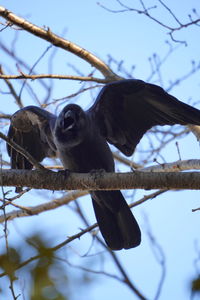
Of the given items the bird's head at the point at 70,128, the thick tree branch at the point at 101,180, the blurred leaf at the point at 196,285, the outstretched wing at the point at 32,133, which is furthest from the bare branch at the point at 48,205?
the blurred leaf at the point at 196,285

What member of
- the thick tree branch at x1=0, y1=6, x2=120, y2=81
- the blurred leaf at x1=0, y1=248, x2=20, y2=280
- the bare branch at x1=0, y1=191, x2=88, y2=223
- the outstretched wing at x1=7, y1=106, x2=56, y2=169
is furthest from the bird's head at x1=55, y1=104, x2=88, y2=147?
the blurred leaf at x1=0, y1=248, x2=20, y2=280

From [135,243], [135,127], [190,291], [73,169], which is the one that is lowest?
[190,291]

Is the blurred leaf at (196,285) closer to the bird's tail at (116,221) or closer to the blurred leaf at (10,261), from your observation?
the blurred leaf at (10,261)

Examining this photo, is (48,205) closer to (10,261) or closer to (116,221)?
(116,221)

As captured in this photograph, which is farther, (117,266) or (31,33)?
(31,33)

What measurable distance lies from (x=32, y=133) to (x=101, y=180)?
5.30 feet

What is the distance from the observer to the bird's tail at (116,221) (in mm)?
4086

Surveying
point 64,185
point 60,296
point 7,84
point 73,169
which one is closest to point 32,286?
point 60,296

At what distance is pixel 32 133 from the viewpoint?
15.2 ft

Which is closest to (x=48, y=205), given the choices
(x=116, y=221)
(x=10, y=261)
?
(x=116, y=221)

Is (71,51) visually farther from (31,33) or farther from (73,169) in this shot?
(73,169)

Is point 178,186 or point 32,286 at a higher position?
point 178,186

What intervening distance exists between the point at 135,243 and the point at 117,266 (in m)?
0.70

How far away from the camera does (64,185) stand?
3398 millimetres
